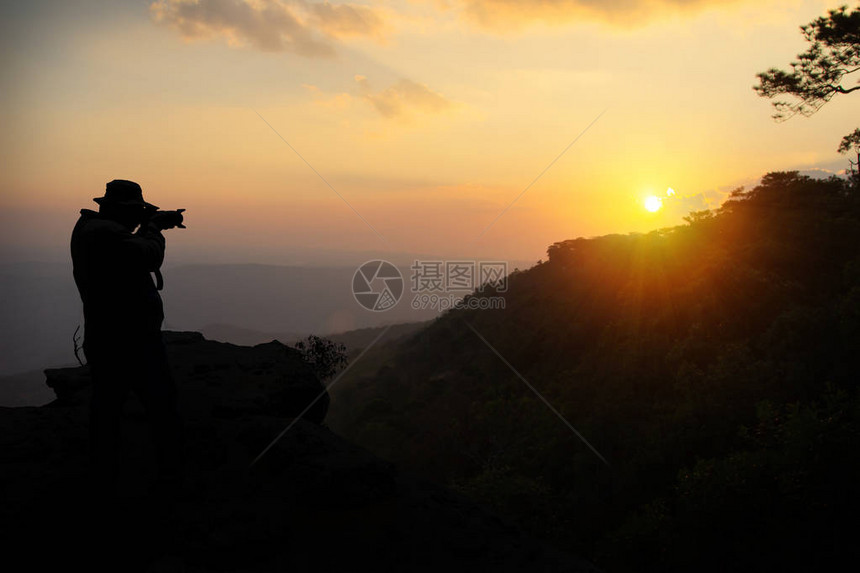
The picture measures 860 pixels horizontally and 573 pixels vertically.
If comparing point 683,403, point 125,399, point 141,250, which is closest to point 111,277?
point 141,250

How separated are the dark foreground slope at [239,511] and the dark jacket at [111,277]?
1.63m

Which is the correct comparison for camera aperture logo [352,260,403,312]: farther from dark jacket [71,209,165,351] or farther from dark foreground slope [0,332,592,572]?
dark jacket [71,209,165,351]

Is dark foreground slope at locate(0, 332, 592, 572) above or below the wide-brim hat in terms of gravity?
below

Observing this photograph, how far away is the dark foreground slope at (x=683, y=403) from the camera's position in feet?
30.1

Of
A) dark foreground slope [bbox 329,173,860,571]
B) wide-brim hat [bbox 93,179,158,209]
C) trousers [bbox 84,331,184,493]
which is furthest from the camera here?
dark foreground slope [bbox 329,173,860,571]

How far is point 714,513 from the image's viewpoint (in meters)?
9.55

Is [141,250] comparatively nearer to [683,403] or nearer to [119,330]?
[119,330]

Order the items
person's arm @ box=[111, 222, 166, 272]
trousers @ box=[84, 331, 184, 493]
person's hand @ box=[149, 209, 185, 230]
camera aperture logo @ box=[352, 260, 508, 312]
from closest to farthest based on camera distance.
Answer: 1. person's arm @ box=[111, 222, 166, 272]
2. trousers @ box=[84, 331, 184, 493]
3. person's hand @ box=[149, 209, 185, 230]
4. camera aperture logo @ box=[352, 260, 508, 312]

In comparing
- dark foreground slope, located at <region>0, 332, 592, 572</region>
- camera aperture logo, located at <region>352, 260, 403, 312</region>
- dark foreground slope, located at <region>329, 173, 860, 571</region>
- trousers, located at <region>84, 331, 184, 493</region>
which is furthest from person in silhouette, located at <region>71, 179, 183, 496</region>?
camera aperture logo, located at <region>352, 260, 403, 312</region>

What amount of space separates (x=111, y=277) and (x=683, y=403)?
14.4 metres

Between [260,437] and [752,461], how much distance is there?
954 centimetres

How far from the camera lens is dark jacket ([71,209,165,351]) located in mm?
4668

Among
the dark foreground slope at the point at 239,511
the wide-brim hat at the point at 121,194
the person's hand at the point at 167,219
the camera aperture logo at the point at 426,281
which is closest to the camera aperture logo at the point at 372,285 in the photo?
the camera aperture logo at the point at 426,281

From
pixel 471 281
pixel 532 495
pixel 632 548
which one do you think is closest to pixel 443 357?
pixel 471 281
